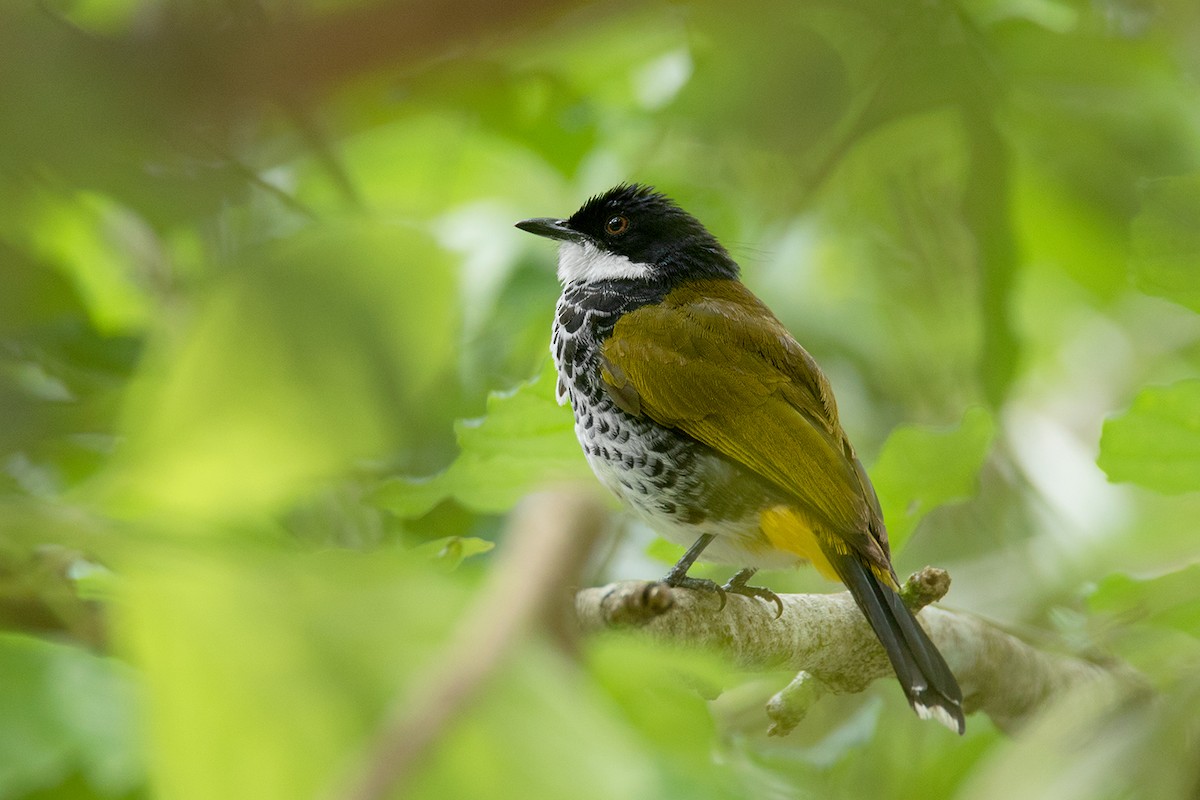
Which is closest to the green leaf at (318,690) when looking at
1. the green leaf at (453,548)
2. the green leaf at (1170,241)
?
the green leaf at (453,548)

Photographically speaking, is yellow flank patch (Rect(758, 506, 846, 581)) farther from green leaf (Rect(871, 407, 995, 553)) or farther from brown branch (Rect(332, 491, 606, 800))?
brown branch (Rect(332, 491, 606, 800))

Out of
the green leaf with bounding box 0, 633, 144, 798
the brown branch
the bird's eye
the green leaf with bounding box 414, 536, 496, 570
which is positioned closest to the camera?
the brown branch

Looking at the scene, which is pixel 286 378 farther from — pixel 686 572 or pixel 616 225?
pixel 616 225

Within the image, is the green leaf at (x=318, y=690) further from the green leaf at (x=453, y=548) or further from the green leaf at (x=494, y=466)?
the green leaf at (x=494, y=466)

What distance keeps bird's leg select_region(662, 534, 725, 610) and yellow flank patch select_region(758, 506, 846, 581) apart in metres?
0.07

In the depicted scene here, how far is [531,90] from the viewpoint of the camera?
1.64 metres

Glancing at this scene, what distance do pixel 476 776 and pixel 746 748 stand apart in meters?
0.89

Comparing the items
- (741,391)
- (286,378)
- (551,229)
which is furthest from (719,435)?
(286,378)

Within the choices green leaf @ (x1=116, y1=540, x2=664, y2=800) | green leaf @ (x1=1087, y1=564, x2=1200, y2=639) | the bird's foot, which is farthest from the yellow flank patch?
green leaf @ (x1=116, y1=540, x2=664, y2=800)

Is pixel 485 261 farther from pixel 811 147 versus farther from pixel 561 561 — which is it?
pixel 561 561

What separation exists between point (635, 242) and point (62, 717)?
1246 mm

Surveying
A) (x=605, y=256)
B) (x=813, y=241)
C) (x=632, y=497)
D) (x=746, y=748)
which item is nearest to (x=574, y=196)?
(x=605, y=256)

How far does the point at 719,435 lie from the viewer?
1344 mm

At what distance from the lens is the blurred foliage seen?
34 cm
